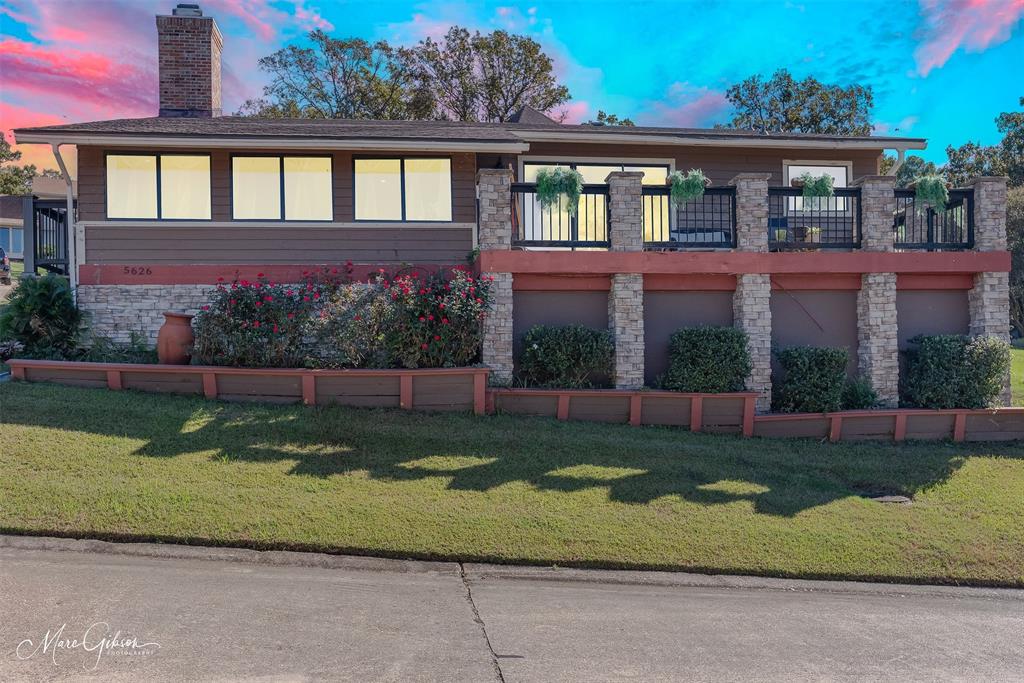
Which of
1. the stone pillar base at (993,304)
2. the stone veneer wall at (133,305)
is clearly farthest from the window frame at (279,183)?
the stone pillar base at (993,304)

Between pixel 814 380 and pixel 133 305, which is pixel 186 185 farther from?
pixel 814 380

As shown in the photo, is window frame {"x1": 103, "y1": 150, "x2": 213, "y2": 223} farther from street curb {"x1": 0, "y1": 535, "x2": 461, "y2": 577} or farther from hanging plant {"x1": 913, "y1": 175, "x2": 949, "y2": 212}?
hanging plant {"x1": 913, "y1": 175, "x2": 949, "y2": 212}

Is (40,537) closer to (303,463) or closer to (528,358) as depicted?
(303,463)

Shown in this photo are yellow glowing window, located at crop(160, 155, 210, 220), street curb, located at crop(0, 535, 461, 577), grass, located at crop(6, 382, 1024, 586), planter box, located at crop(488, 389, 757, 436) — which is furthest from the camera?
yellow glowing window, located at crop(160, 155, 210, 220)

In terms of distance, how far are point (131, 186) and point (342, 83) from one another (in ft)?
61.6

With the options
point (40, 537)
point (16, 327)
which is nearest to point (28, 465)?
point (40, 537)

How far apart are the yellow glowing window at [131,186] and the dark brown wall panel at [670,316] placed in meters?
8.33

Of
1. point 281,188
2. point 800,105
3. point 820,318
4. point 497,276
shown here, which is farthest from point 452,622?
point 800,105

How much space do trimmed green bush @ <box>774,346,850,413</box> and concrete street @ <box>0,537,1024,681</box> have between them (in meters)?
4.42

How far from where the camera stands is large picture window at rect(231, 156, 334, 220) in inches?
486

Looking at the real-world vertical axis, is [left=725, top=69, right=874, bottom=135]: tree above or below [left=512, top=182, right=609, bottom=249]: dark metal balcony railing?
above

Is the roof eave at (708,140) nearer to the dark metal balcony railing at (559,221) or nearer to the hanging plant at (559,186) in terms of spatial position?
the dark metal balcony railing at (559,221)

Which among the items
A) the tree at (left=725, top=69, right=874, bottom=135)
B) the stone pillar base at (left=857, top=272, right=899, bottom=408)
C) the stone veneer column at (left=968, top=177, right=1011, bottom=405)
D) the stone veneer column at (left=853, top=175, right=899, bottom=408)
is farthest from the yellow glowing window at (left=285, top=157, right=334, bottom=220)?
the tree at (left=725, top=69, right=874, bottom=135)

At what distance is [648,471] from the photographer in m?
8.25
